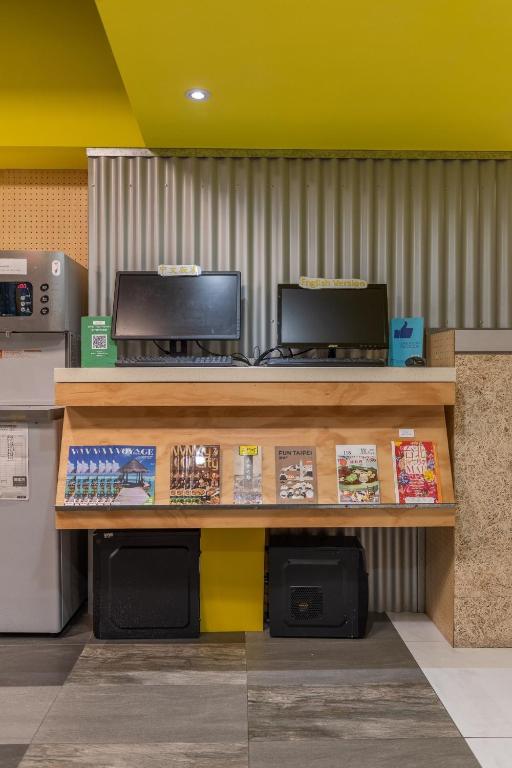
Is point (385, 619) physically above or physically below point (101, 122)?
below

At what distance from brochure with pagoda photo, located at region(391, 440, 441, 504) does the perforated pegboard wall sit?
91.1 inches

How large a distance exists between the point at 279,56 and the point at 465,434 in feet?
6.26

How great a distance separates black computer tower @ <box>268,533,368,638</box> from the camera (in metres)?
2.82

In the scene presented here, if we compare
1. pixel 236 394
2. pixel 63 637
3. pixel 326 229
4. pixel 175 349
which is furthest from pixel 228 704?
pixel 326 229

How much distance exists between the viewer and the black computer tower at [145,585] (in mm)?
2814

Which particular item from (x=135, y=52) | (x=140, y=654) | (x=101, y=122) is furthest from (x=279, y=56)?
(x=140, y=654)

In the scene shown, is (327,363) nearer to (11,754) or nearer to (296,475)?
(296,475)

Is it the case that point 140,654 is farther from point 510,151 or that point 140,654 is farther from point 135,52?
point 510,151

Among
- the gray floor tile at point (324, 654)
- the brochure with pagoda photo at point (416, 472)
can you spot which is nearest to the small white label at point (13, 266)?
the brochure with pagoda photo at point (416, 472)

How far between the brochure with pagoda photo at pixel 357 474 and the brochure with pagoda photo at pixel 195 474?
23.7 inches

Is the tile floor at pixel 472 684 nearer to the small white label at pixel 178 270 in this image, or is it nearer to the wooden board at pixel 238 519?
the wooden board at pixel 238 519

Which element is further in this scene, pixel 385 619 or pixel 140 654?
pixel 385 619

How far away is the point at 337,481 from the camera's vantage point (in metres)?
2.73

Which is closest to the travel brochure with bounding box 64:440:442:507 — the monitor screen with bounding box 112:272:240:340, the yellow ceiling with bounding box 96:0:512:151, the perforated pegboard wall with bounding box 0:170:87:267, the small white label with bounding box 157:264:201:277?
the monitor screen with bounding box 112:272:240:340
